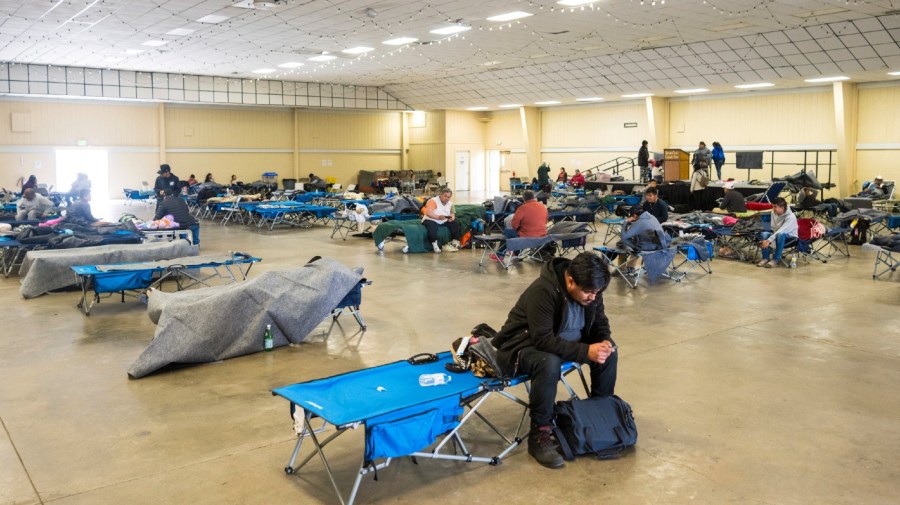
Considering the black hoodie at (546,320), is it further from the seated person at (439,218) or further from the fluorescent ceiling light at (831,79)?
the fluorescent ceiling light at (831,79)

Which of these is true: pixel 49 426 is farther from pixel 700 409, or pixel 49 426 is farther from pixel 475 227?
pixel 475 227

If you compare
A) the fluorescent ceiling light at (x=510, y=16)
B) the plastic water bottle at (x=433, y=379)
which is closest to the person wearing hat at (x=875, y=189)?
the fluorescent ceiling light at (x=510, y=16)

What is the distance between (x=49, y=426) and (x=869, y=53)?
17766 mm

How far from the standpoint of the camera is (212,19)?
50.8ft

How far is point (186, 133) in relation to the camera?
28.4m

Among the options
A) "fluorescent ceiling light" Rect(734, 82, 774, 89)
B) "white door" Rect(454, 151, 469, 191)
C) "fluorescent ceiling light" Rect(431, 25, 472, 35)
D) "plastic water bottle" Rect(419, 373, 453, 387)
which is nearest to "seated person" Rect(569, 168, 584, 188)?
"fluorescent ceiling light" Rect(734, 82, 774, 89)

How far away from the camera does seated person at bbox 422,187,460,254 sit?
12547 mm

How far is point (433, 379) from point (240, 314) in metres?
2.48

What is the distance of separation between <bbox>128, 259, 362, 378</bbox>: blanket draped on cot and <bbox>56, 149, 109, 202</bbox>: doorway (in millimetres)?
22435

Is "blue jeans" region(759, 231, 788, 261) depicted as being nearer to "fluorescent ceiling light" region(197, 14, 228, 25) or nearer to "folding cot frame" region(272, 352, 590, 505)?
"folding cot frame" region(272, 352, 590, 505)

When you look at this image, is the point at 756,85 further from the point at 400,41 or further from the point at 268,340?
the point at 268,340

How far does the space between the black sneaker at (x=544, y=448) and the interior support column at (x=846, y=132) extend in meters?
19.8

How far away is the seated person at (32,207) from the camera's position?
12.3 m

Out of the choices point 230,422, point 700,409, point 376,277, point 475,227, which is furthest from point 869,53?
point 230,422
